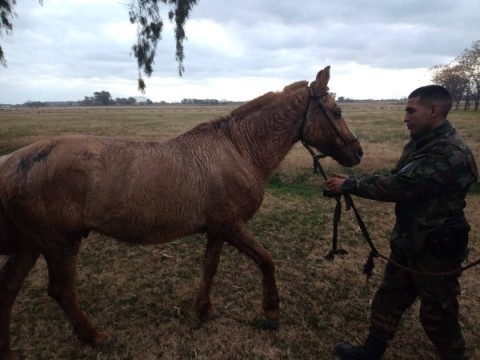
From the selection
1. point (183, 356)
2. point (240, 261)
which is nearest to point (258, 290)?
point (240, 261)

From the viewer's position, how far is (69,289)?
3.27 m

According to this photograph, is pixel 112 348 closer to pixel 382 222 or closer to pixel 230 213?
pixel 230 213

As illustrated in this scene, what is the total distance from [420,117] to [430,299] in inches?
60.0

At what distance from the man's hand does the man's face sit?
2.36ft

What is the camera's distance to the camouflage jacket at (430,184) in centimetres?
250

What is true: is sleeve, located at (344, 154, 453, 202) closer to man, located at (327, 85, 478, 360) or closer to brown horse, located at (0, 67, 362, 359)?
man, located at (327, 85, 478, 360)

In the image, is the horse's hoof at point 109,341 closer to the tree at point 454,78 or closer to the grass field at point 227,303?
the grass field at point 227,303

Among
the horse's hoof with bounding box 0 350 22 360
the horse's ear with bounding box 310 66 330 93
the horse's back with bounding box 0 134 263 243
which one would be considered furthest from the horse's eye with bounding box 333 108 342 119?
the horse's hoof with bounding box 0 350 22 360

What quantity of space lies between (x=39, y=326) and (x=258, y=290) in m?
2.63

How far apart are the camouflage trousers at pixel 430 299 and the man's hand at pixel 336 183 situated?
0.72 metres

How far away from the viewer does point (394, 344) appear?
3.43 m

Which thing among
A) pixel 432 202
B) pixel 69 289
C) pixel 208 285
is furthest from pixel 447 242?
pixel 69 289

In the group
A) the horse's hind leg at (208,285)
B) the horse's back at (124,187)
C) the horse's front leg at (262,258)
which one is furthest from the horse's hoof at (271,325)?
the horse's back at (124,187)

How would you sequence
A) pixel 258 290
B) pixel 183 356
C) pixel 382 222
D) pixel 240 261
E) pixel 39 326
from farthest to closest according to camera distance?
pixel 382 222 < pixel 240 261 < pixel 258 290 < pixel 39 326 < pixel 183 356
